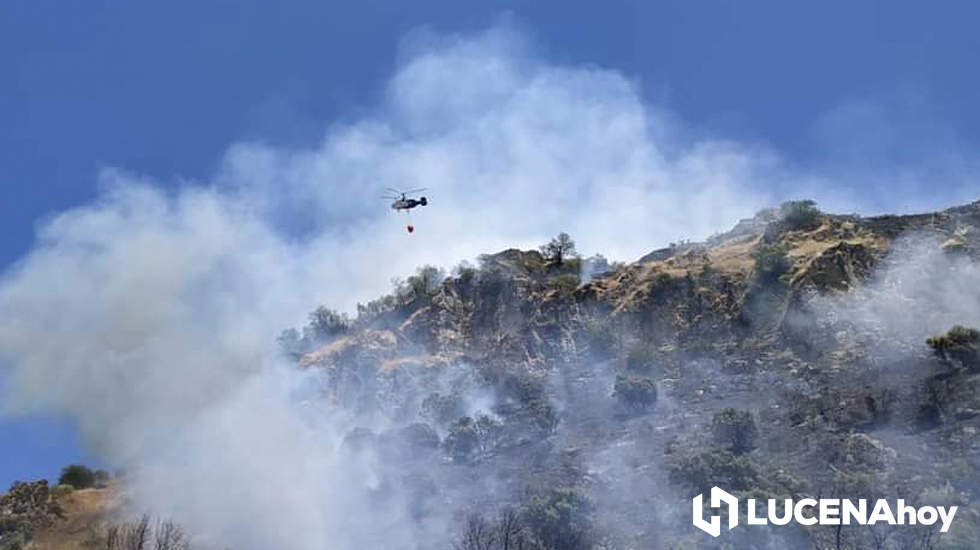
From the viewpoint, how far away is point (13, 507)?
3282 inches

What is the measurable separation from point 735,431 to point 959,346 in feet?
65.7

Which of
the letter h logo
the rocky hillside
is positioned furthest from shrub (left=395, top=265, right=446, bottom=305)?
the letter h logo

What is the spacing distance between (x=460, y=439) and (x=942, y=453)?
39.6 metres

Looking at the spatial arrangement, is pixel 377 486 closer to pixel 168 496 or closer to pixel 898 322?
pixel 168 496

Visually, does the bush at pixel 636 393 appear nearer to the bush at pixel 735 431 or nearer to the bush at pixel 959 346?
the bush at pixel 735 431

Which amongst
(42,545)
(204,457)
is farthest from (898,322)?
(42,545)

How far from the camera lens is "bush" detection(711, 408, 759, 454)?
78.2m

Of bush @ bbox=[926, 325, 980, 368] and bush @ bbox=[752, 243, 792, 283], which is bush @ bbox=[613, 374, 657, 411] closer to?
bush @ bbox=[752, 243, 792, 283]

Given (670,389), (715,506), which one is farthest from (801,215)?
(715,506)

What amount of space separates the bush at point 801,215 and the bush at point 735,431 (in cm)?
4207

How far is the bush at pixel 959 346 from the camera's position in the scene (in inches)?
3159

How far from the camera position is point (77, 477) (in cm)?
9806

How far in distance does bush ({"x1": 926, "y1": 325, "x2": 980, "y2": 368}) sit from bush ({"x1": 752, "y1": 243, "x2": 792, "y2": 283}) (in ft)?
71.0

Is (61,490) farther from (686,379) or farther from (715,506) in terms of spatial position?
(686,379)
